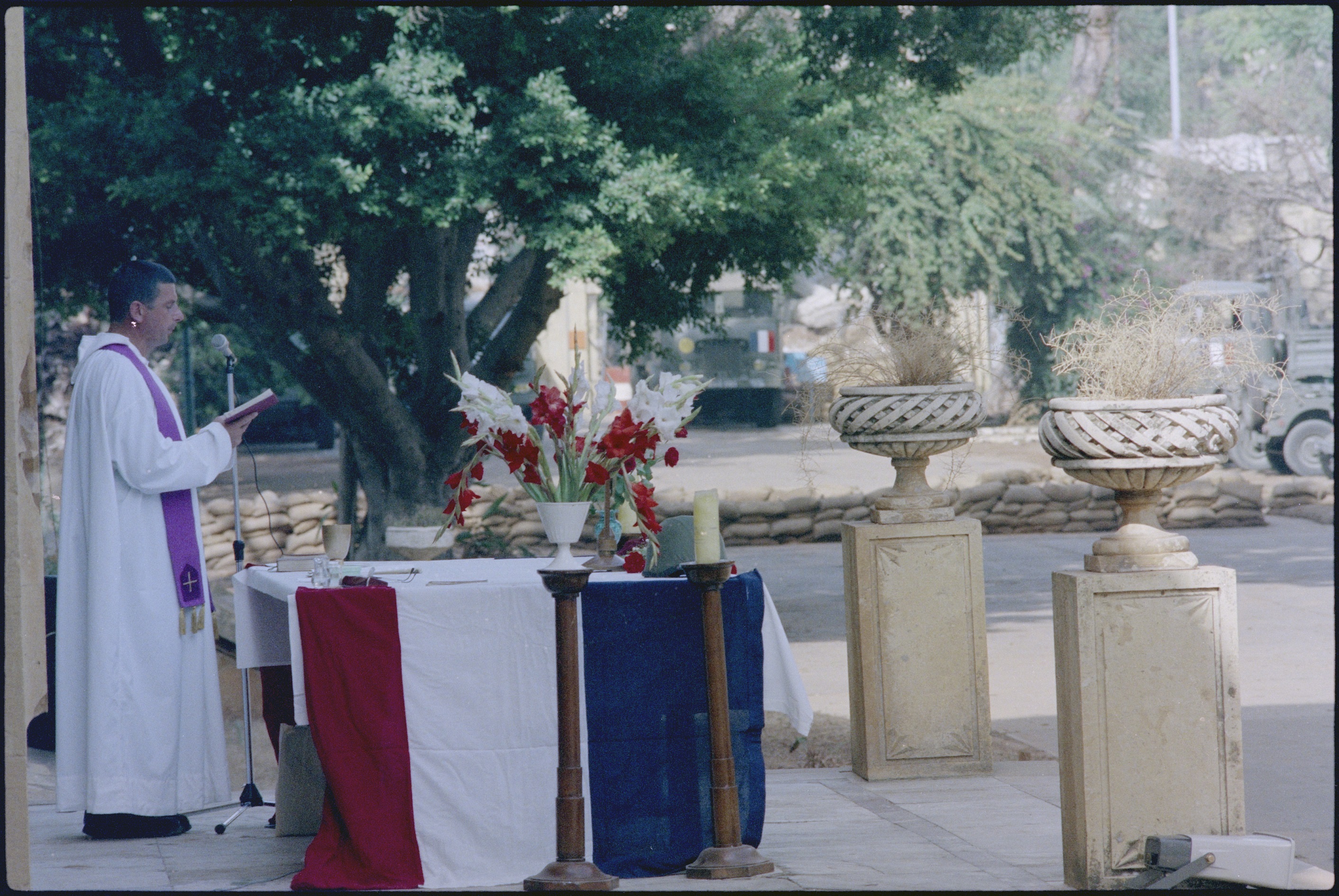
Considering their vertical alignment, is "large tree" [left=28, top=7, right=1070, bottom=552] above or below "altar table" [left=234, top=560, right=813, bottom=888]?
above

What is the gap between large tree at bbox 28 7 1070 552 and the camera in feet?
26.8

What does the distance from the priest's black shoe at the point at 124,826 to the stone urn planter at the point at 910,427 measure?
112 inches

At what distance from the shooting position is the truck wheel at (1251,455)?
19.0 metres

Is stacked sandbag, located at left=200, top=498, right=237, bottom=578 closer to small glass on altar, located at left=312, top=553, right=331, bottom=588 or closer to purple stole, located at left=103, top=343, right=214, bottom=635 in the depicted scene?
purple stole, located at left=103, top=343, right=214, bottom=635

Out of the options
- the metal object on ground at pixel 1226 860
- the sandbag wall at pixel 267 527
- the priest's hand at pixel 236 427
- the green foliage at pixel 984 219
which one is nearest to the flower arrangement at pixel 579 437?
the priest's hand at pixel 236 427

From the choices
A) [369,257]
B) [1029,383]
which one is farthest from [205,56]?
[1029,383]

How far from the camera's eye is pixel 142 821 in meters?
4.78

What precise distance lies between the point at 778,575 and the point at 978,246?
42.3 feet

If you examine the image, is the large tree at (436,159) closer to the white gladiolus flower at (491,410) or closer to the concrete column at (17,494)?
the white gladiolus flower at (491,410)

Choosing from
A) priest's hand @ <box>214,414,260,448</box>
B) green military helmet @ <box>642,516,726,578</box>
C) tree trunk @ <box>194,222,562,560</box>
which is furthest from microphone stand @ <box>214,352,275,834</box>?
tree trunk @ <box>194,222,562,560</box>

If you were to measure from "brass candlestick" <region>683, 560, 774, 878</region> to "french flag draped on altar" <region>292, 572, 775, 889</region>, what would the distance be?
5.1 inches

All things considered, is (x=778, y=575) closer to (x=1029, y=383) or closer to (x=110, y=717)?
(x=110, y=717)

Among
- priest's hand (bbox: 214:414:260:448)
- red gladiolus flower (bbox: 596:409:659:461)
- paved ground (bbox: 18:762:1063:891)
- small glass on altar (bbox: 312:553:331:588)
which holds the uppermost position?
priest's hand (bbox: 214:414:260:448)

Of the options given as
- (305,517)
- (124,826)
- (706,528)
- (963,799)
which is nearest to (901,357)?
(963,799)
